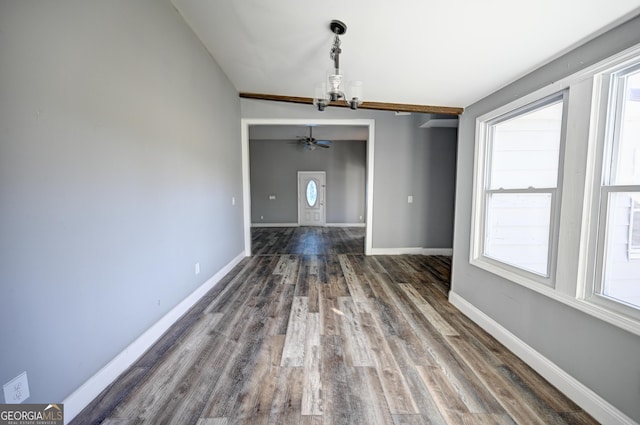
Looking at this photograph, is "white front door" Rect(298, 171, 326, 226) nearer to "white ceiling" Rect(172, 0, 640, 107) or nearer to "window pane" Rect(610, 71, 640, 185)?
"white ceiling" Rect(172, 0, 640, 107)

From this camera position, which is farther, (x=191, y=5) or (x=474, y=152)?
(x=474, y=152)

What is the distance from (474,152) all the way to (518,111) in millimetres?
513

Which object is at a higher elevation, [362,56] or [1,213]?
[362,56]

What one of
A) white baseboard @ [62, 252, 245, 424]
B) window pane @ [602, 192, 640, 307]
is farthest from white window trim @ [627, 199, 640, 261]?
white baseboard @ [62, 252, 245, 424]

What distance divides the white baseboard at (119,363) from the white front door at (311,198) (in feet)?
19.5

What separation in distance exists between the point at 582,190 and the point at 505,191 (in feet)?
2.20

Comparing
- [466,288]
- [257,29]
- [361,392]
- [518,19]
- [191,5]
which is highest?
[191,5]

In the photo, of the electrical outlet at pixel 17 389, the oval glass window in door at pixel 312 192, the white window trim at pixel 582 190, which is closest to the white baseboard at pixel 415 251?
the white window trim at pixel 582 190

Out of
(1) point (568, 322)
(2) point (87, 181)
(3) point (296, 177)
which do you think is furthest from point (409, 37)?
(3) point (296, 177)

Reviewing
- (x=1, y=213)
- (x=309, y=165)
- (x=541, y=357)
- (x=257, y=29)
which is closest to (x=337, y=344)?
(x=541, y=357)

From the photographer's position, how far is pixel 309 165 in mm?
8312

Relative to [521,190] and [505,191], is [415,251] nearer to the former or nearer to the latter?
[505,191]

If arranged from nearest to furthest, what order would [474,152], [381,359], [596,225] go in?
[596,225] → [381,359] → [474,152]

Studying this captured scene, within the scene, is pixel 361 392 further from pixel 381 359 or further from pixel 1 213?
pixel 1 213
